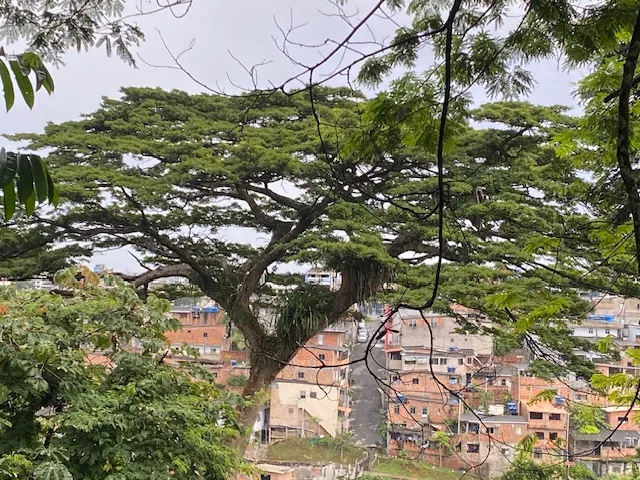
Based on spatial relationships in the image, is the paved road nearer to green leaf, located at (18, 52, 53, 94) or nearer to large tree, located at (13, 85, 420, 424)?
large tree, located at (13, 85, 420, 424)

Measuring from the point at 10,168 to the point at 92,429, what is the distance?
1.23m

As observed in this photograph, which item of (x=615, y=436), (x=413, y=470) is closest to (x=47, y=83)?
(x=615, y=436)

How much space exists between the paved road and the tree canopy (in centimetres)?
273

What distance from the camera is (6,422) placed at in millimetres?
1524

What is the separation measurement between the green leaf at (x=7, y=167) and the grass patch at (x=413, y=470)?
13.8 feet

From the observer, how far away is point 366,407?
17.7ft

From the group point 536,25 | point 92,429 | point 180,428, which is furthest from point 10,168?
point 180,428

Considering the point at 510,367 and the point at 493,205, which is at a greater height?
the point at 493,205

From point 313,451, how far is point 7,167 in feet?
15.2

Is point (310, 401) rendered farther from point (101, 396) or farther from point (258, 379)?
point (101, 396)

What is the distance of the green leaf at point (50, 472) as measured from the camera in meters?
1.40

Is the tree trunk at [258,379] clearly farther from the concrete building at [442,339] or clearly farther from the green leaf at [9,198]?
the green leaf at [9,198]

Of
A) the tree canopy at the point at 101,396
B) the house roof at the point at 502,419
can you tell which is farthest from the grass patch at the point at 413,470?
the tree canopy at the point at 101,396

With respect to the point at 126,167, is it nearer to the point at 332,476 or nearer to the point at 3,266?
the point at 3,266
